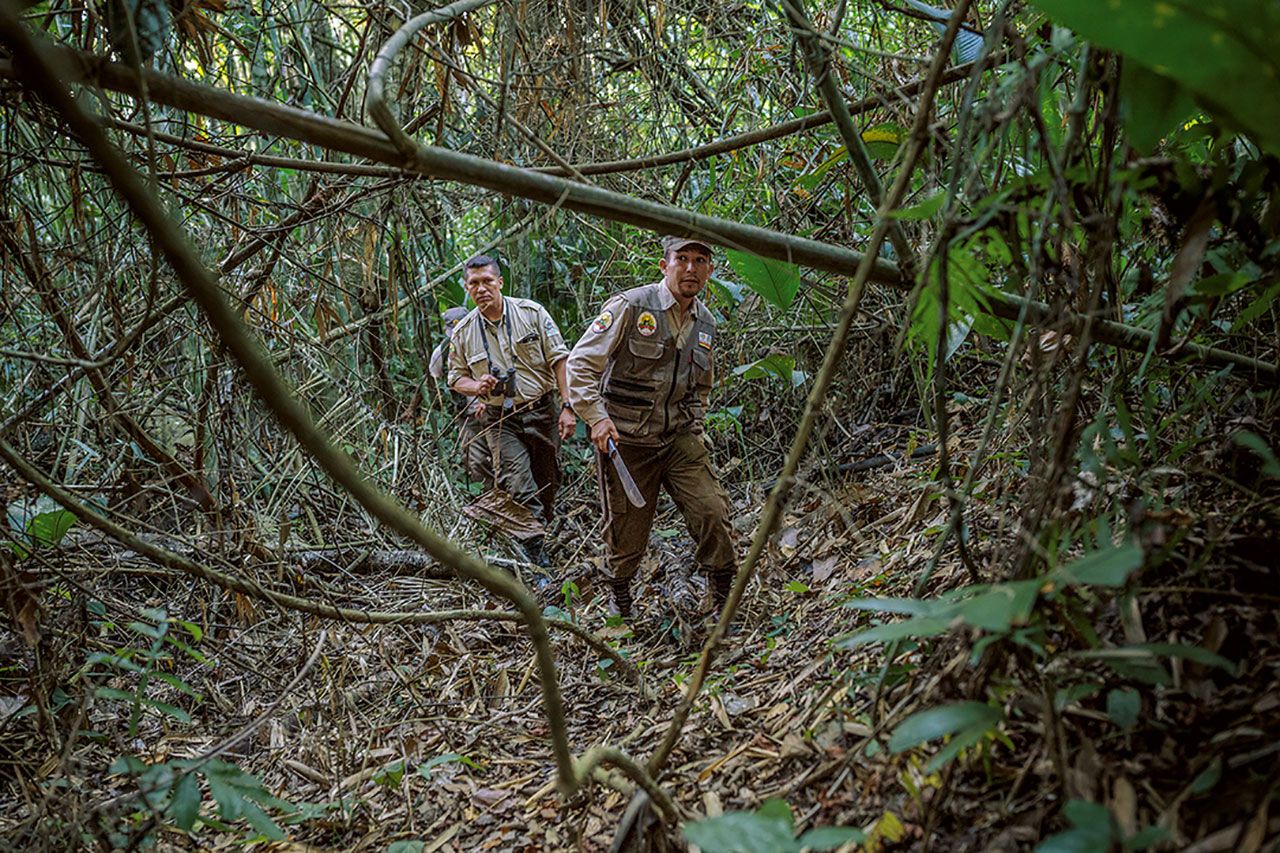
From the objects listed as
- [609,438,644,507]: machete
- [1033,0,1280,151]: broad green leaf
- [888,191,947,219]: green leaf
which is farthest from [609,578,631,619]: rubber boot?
[1033,0,1280,151]: broad green leaf

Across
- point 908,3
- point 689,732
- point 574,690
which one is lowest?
point 574,690

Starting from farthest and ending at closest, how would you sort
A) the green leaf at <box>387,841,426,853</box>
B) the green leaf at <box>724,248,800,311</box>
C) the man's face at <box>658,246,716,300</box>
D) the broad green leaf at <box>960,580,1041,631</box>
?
the man's face at <box>658,246,716,300</box> < the green leaf at <box>724,248,800,311</box> < the green leaf at <box>387,841,426,853</box> < the broad green leaf at <box>960,580,1041,631</box>

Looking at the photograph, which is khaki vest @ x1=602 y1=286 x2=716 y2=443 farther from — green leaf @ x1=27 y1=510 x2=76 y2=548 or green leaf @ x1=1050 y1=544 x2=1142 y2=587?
green leaf @ x1=1050 y1=544 x2=1142 y2=587

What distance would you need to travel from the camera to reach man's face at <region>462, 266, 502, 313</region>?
18.6ft

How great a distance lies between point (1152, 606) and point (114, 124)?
249cm

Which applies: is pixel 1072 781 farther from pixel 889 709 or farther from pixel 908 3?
pixel 908 3

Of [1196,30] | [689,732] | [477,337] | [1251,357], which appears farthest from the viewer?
[477,337]

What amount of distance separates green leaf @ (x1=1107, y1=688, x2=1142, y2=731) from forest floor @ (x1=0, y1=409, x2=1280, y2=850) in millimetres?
36

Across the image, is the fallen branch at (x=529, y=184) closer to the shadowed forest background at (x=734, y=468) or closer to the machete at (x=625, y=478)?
the shadowed forest background at (x=734, y=468)

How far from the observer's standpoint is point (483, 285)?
5.69 metres

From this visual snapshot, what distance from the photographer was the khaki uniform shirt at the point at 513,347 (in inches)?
231

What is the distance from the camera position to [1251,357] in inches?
85.5

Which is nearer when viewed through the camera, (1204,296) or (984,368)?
(1204,296)

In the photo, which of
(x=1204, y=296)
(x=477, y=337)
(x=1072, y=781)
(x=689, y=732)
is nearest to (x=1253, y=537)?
(x=1204, y=296)
